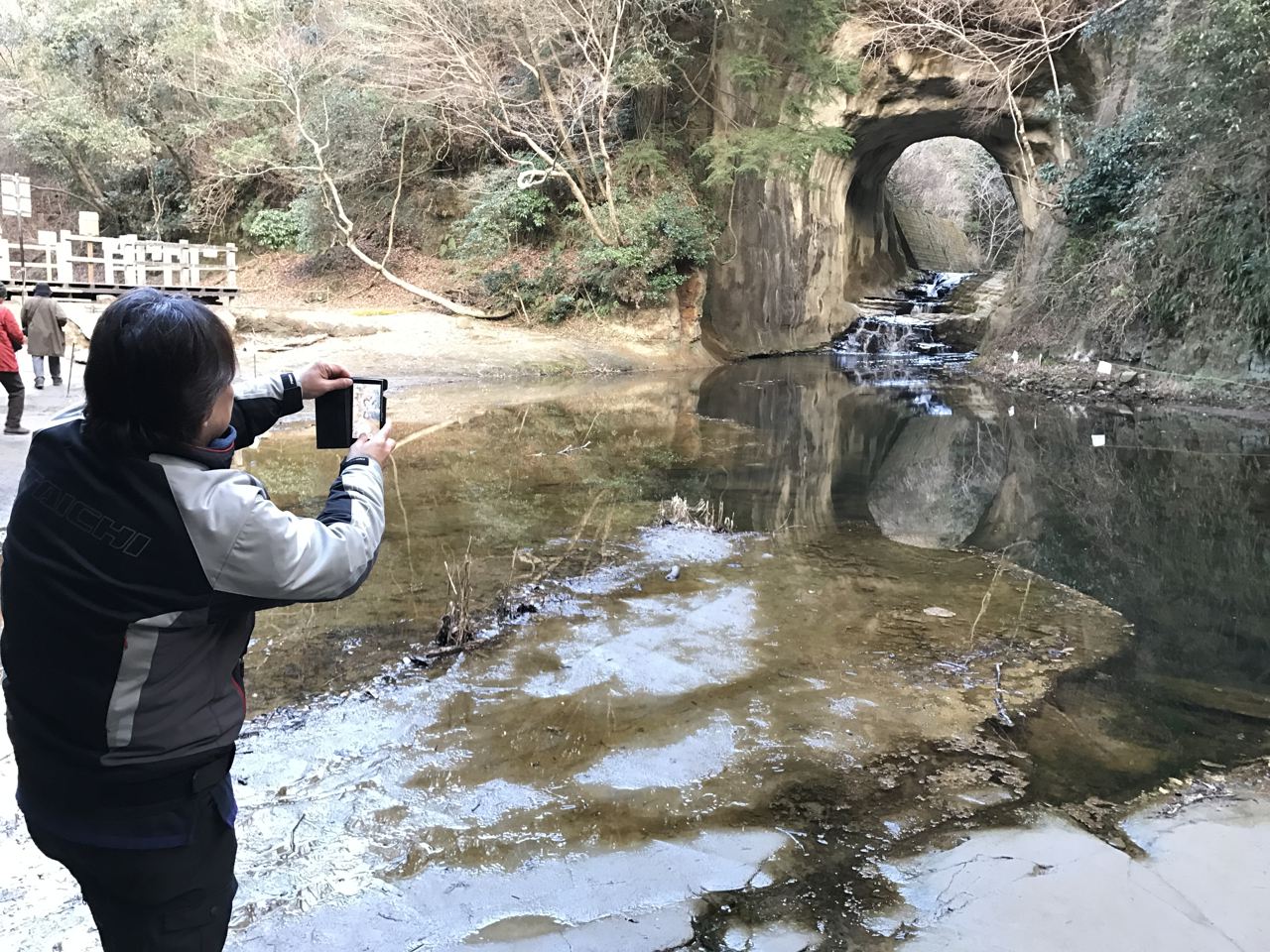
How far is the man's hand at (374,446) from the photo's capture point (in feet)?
6.02

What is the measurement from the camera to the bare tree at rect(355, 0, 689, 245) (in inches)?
637

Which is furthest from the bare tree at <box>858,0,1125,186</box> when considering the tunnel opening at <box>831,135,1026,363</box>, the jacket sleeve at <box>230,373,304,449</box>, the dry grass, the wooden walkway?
the jacket sleeve at <box>230,373,304,449</box>

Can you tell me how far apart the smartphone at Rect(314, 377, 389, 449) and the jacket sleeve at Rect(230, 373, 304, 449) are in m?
0.08

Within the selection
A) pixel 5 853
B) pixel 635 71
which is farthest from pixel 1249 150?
pixel 5 853

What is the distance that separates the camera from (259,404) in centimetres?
194

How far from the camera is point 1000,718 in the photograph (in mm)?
3924

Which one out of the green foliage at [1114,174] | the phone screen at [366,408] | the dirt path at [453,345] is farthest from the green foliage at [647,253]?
the phone screen at [366,408]

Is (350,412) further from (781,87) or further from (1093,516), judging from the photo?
(781,87)

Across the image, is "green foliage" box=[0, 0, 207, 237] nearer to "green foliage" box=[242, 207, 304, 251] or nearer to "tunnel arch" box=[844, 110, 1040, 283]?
"green foliage" box=[242, 207, 304, 251]

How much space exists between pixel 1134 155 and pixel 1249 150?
3165 mm

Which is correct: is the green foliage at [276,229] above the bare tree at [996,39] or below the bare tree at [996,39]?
below

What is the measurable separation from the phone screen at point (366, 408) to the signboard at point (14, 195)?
14520mm

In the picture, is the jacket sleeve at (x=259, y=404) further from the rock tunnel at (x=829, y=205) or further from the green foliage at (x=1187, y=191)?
the rock tunnel at (x=829, y=205)

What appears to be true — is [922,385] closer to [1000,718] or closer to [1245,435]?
[1245,435]
